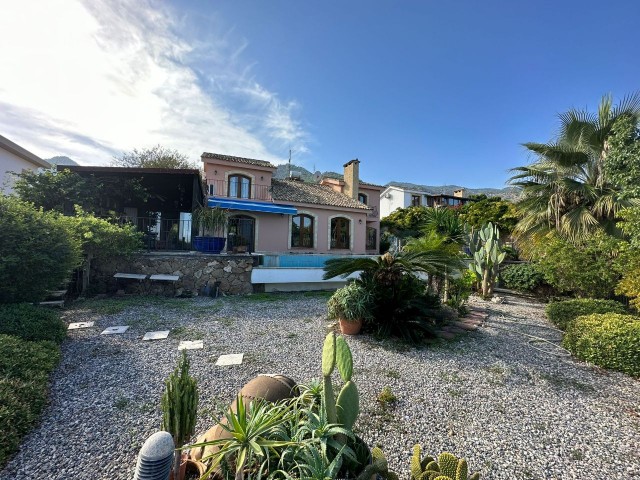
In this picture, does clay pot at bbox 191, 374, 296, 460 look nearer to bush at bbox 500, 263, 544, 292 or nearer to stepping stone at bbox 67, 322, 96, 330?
stepping stone at bbox 67, 322, 96, 330

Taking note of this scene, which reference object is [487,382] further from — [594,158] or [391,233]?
[391,233]

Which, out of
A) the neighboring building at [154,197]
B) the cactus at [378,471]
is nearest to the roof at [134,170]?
the neighboring building at [154,197]

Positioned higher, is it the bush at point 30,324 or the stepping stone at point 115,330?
the bush at point 30,324

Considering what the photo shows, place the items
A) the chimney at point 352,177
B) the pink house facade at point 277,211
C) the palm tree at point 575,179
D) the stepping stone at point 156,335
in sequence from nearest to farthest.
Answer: the stepping stone at point 156,335 < the palm tree at point 575,179 < the pink house facade at point 277,211 < the chimney at point 352,177

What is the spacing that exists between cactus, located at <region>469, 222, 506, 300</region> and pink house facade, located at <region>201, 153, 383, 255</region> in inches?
470

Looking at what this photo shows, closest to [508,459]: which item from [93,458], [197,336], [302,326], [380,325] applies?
[380,325]

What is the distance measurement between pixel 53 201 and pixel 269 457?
691 inches

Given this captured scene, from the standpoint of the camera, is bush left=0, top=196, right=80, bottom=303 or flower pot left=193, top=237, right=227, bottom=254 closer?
bush left=0, top=196, right=80, bottom=303

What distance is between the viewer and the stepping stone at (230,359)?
584 cm

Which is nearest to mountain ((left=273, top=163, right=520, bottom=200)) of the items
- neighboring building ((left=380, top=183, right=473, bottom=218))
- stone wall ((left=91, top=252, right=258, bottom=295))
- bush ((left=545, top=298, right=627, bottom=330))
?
neighboring building ((left=380, top=183, right=473, bottom=218))

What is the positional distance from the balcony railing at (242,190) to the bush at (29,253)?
13780 mm

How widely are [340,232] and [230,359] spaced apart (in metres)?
19.9

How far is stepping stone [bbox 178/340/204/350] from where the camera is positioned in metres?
6.61

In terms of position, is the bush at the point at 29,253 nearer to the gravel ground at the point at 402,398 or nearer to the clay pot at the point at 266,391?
the gravel ground at the point at 402,398
